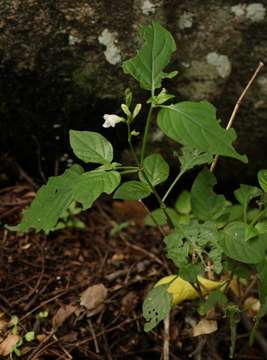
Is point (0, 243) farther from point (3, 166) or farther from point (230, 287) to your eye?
point (230, 287)

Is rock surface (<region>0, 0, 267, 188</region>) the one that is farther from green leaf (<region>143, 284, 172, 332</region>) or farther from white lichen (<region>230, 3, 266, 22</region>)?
green leaf (<region>143, 284, 172, 332</region>)

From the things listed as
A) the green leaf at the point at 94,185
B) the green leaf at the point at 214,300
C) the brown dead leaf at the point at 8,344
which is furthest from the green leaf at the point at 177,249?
the brown dead leaf at the point at 8,344

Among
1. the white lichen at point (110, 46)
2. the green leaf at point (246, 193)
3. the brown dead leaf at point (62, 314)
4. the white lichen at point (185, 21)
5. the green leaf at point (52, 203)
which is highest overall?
the white lichen at point (185, 21)

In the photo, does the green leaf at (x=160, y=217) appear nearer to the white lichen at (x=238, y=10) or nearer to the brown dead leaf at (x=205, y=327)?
the brown dead leaf at (x=205, y=327)

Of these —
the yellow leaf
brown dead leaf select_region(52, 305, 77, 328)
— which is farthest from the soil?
the yellow leaf

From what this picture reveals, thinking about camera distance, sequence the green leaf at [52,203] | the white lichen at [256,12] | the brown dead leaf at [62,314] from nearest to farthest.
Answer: the green leaf at [52,203], the brown dead leaf at [62,314], the white lichen at [256,12]

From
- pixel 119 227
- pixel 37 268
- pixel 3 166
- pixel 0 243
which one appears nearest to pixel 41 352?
pixel 37 268

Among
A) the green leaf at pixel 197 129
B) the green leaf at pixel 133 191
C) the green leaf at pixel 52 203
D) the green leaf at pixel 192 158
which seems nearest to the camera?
the green leaf at pixel 197 129

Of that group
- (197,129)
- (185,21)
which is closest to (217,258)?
(197,129)
